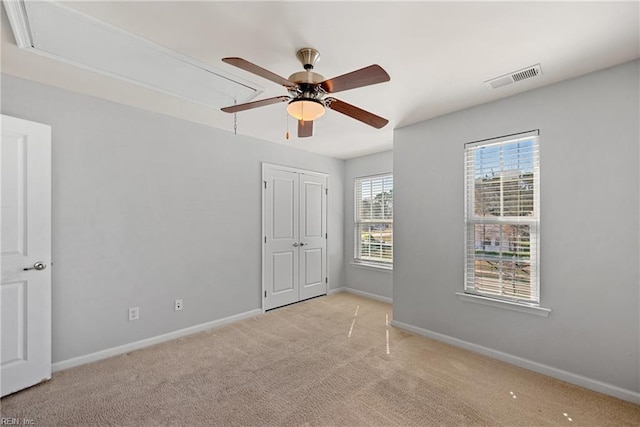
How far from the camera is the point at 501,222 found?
2.72 meters

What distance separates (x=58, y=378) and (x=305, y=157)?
146 inches

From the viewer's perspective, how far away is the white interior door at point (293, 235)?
4133mm

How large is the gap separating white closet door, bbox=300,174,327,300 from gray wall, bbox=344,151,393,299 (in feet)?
1.67

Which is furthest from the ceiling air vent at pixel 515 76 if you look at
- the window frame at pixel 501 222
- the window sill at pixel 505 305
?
the window sill at pixel 505 305

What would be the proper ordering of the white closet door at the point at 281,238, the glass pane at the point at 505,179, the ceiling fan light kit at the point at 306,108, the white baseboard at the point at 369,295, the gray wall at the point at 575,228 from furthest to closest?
the white baseboard at the point at 369,295 → the white closet door at the point at 281,238 → the glass pane at the point at 505,179 → the gray wall at the point at 575,228 → the ceiling fan light kit at the point at 306,108

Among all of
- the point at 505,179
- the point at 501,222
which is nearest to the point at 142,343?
the point at 501,222

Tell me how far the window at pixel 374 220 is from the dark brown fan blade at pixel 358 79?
10.0 feet

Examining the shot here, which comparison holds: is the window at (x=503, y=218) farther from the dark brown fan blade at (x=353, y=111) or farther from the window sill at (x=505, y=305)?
the dark brown fan blade at (x=353, y=111)

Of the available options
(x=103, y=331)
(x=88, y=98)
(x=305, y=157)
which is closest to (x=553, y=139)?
(x=305, y=157)

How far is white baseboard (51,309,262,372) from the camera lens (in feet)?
8.30

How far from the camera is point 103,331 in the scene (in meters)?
2.72

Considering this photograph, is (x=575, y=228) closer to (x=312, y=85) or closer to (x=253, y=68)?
(x=312, y=85)

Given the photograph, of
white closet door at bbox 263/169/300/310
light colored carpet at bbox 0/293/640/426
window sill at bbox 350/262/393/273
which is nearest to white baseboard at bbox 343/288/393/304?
window sill at bbox 350/262/393/273

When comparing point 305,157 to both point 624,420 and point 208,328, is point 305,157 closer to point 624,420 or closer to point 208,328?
point 208,328
